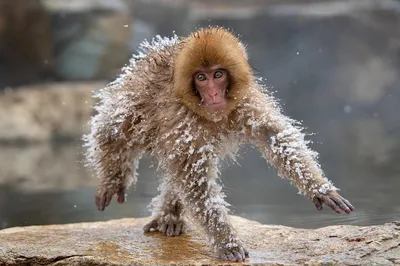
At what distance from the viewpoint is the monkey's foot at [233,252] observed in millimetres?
3260

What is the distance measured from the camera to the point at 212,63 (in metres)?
3.32

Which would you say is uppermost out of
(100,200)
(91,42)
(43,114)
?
(91,42)

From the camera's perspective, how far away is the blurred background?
831 cm

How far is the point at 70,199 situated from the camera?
680cm

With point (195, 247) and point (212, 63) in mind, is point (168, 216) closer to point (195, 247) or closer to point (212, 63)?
point (195, 247)

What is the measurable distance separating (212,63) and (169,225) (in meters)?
1.21

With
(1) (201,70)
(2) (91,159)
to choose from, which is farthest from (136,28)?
(1) (201,70)

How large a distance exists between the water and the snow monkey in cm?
40

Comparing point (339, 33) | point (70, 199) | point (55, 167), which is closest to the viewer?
point (70, 199)

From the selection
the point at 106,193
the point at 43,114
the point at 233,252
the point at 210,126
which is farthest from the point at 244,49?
the point at 43,114

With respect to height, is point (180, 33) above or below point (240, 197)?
above

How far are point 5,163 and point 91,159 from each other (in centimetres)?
576

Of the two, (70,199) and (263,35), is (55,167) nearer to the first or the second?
(70,199)

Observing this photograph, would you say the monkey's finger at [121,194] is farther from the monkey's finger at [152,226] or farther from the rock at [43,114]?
the rock at [43,114]
